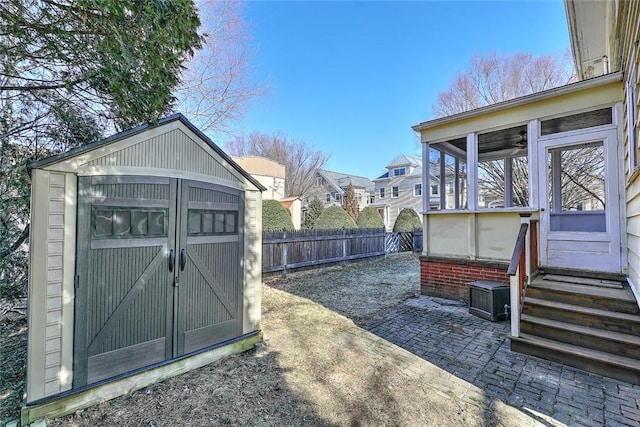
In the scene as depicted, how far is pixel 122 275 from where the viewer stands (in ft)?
9.02

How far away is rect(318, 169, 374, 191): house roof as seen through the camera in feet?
110

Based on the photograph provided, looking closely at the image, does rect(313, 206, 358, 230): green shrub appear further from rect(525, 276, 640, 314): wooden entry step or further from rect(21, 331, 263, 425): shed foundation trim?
rect(21, 331, 263, 425): shed foundation trim

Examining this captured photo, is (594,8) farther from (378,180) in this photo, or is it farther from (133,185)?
(378,180)

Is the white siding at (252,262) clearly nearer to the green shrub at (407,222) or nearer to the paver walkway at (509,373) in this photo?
the paver walkway at (509,373)

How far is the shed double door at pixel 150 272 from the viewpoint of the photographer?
8.50ft

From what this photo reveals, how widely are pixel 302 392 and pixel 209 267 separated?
1706 millimetres

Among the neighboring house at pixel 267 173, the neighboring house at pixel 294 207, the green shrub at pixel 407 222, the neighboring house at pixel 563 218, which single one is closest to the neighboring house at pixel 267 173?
the neighboring house at pixel 267 173

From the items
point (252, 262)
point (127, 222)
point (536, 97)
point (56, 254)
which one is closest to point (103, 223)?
point (127, 222)

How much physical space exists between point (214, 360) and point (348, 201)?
22.1 meters

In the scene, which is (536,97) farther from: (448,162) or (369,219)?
(369,219)

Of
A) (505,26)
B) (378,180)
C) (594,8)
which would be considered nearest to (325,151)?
(378,180)

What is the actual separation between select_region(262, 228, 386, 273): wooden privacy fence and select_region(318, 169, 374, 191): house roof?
21392 mm

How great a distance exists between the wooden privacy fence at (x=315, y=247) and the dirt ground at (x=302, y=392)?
3.85 meters

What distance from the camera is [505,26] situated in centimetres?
1141
